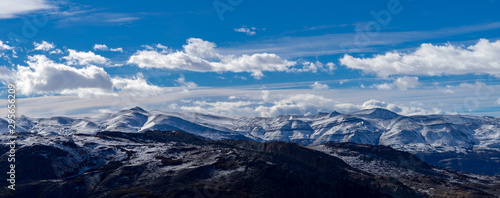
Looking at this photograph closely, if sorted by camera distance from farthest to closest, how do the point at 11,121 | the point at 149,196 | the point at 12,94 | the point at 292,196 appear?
the point at 292,196 → the point at 149,196 → the point at 11,121 → the point at 12,94

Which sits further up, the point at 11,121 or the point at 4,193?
the point at 11,121

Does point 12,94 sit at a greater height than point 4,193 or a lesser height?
greater

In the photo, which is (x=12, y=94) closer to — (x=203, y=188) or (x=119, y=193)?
(x=119, y=193)

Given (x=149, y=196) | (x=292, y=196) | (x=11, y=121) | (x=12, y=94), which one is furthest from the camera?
(x=292, y=196)

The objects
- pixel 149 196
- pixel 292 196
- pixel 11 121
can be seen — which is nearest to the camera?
pixel 11 121

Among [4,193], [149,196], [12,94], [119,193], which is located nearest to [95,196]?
[119,193]

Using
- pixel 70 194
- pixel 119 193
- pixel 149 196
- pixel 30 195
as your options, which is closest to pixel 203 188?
pixel 149 196

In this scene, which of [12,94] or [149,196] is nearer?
[12,94]

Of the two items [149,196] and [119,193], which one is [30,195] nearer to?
[119,193]

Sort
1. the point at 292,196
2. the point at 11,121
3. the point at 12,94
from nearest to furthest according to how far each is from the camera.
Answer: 1. the point at 12,94
2. the point at 11,121
3. the point at 292,196
